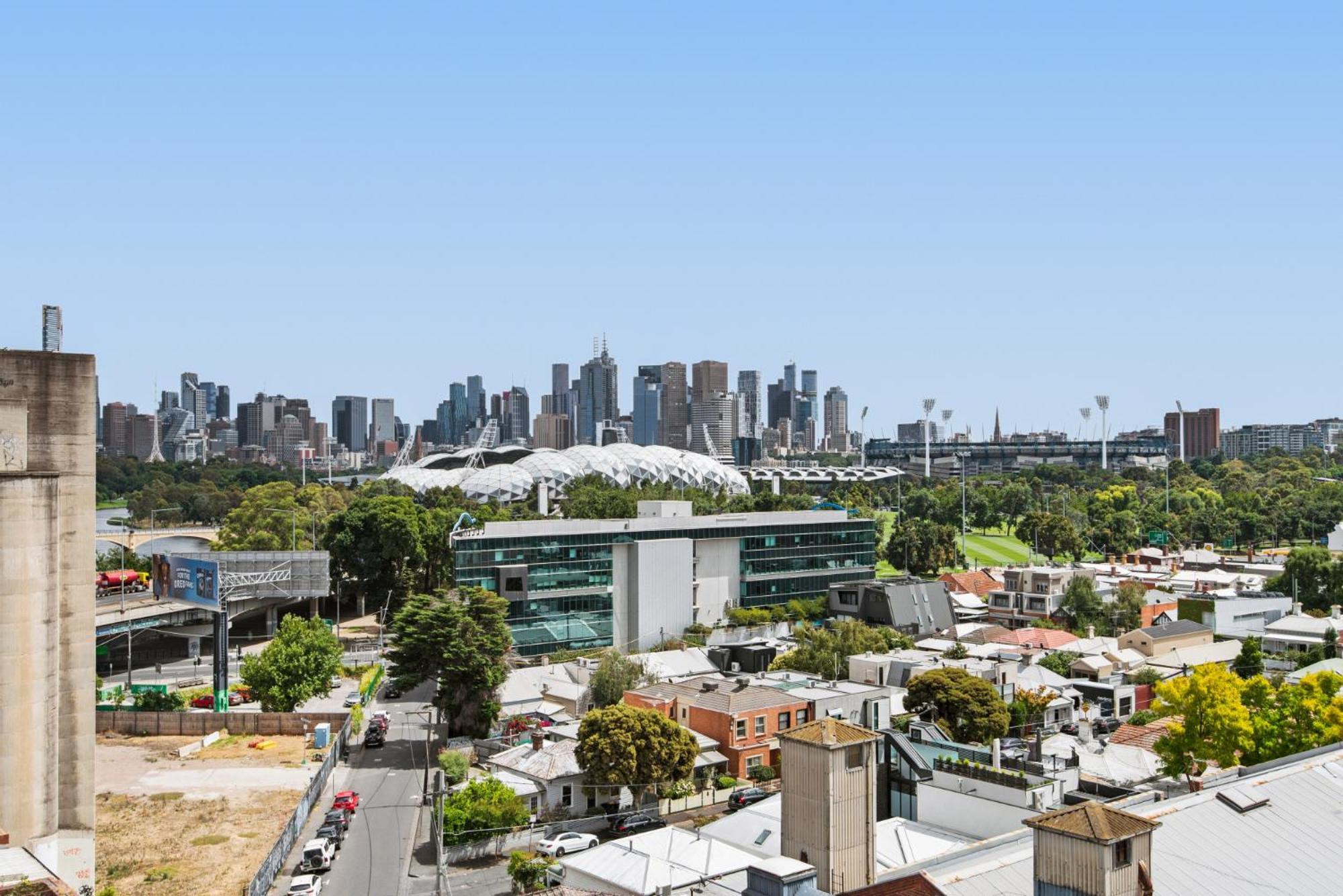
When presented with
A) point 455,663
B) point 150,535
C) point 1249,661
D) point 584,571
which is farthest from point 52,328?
point 150,535

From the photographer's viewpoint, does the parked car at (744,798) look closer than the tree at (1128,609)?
Yes

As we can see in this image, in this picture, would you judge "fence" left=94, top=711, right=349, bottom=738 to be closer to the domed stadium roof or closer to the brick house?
the brick house

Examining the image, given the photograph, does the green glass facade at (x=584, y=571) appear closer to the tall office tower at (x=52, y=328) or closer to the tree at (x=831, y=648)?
the tree at (x=831, y=648)

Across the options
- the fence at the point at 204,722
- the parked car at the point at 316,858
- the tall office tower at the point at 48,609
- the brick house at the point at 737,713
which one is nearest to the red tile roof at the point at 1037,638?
the brick house at the point at 737,713

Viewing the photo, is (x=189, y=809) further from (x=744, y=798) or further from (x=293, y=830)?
(x=744, y=798)

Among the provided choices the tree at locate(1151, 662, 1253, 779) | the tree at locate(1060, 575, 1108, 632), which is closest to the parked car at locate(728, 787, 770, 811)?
the tree at locate(1151, 662, 1253, 779)

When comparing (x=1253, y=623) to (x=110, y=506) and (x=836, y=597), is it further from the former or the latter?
(x=110, y=506)
